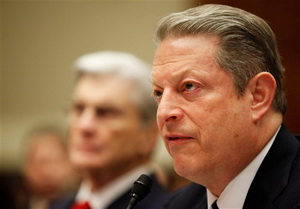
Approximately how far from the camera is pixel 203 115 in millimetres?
2559

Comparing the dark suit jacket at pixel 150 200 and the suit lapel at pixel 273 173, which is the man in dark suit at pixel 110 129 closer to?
the dark suit jacket at pixel 150 200

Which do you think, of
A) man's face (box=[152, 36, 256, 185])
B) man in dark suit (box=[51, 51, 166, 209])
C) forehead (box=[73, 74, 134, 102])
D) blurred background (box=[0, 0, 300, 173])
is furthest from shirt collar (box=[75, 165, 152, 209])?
blurred background (box=[0, 0, 300, 173])

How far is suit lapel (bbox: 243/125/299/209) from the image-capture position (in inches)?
99.3

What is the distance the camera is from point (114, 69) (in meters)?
4.34

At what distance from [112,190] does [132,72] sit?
780mm

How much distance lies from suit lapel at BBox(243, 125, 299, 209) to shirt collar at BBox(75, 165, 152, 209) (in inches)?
63.8

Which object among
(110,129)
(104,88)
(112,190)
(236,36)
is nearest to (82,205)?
(112,190)

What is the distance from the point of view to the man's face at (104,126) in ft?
13.8

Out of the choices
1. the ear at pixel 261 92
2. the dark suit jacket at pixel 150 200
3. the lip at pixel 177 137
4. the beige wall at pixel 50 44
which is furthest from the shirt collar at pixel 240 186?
the beige wall at pixel 50 44

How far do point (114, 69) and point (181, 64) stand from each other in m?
1.77

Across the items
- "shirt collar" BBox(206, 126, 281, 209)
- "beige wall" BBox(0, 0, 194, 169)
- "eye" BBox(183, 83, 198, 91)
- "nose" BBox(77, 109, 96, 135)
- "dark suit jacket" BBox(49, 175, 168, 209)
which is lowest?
"beige wall" BBox(0, 0, 194, 169)

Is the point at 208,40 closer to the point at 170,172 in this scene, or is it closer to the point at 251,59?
the point at 251,59

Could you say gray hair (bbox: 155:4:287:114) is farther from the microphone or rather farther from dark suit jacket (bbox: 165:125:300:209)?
the microphone

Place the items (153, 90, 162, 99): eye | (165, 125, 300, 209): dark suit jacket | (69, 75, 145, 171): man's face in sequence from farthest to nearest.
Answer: (69, 75, 145, 171): man's face < (153, 90, 162, 99): eye < (165, 125, 300, 209): dark suit jacket
